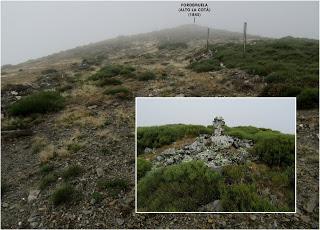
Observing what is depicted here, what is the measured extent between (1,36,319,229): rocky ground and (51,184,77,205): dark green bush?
0.15m

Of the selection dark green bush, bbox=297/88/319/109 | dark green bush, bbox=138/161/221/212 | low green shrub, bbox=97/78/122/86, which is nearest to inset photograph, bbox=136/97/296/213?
dark green bush, bbox=138/161/221/212

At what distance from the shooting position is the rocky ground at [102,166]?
8.21 metres

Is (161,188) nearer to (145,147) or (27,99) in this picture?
(145,147)

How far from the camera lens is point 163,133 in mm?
8742

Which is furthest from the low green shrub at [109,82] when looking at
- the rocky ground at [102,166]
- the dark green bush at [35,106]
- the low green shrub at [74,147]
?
the low green shrub at [74,147]

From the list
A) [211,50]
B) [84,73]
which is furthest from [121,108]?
[211,50]

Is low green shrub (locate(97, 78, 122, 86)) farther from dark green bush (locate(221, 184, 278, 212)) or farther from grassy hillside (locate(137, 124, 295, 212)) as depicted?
dark green bush (locate(221, 184, 278, 212))

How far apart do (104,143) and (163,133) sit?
339 cm

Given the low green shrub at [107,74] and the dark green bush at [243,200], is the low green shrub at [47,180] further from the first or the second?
the low green shrub at [107,74]

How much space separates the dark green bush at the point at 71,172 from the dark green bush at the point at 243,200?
4259mm

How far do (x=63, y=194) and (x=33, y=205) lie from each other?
2.75 ft

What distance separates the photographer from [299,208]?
326 inches

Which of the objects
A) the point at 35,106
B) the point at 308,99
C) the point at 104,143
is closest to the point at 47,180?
the point at 104,143

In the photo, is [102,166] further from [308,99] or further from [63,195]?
[308,99]
